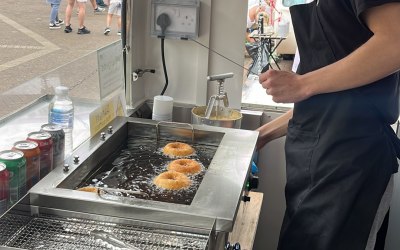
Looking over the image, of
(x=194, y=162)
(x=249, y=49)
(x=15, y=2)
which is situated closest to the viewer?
(x=194, y=162)

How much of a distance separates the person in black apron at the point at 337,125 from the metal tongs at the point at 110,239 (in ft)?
1.86

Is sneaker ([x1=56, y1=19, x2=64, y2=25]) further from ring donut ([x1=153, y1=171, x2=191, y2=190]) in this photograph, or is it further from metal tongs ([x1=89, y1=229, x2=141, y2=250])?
metal tongs ([x1=89, y1=229, x2=141, y2=250])

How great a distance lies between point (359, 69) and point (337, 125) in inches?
6.9

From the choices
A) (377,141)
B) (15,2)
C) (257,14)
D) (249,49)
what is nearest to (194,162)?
(377,141)

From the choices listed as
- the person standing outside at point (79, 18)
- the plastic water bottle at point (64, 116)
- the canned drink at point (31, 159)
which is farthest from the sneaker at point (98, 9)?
the canned drink at point (31, 159)

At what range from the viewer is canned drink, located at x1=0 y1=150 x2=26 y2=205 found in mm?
960

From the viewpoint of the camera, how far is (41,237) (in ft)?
2.96

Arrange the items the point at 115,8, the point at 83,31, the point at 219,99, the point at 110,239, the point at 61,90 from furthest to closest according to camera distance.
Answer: the point at 83,31, the point at 115,8, the point at 219,99, the point at 61,90, the point at 110,239

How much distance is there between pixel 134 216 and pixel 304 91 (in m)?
0.53

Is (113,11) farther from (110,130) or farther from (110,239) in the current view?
(110,239)

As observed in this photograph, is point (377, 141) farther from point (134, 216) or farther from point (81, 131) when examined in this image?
point (81, 131)

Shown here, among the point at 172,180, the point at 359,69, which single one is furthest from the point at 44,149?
the point at 359,69

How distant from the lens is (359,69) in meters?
1.08

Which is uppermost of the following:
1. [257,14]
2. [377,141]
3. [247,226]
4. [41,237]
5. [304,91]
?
[257,14]
